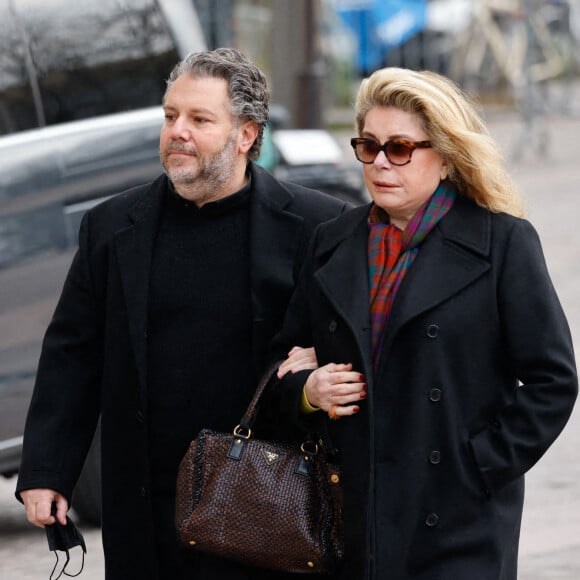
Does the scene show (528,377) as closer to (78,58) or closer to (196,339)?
(196,339)

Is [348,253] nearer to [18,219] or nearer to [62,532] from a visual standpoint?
[62,532]

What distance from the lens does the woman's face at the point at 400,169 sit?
333 centimetres

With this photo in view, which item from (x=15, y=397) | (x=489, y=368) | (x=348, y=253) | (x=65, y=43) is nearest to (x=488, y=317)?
(x=489, y=368)

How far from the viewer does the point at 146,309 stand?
3.70 m

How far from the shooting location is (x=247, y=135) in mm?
3777

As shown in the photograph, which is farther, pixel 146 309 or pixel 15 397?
pixel 15 397

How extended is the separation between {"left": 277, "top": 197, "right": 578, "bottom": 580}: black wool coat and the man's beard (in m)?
0.46

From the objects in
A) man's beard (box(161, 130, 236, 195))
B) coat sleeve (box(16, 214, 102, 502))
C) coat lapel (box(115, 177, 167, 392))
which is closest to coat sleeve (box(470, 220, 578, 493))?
man's beard (box(161, 130, 236, 195))

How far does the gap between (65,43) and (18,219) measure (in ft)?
2.51

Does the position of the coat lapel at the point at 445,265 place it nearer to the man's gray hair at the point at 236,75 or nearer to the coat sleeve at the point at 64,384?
the man's gray hair at the point at 236,75

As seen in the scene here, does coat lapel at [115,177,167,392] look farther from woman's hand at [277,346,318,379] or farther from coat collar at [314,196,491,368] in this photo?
coat collar at [314,196,491,368]

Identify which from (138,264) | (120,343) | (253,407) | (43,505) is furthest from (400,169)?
(43,505)

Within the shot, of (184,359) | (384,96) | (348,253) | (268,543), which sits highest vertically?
(384,96)

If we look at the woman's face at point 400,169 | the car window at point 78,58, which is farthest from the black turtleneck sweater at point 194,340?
the car window at point 78,58
